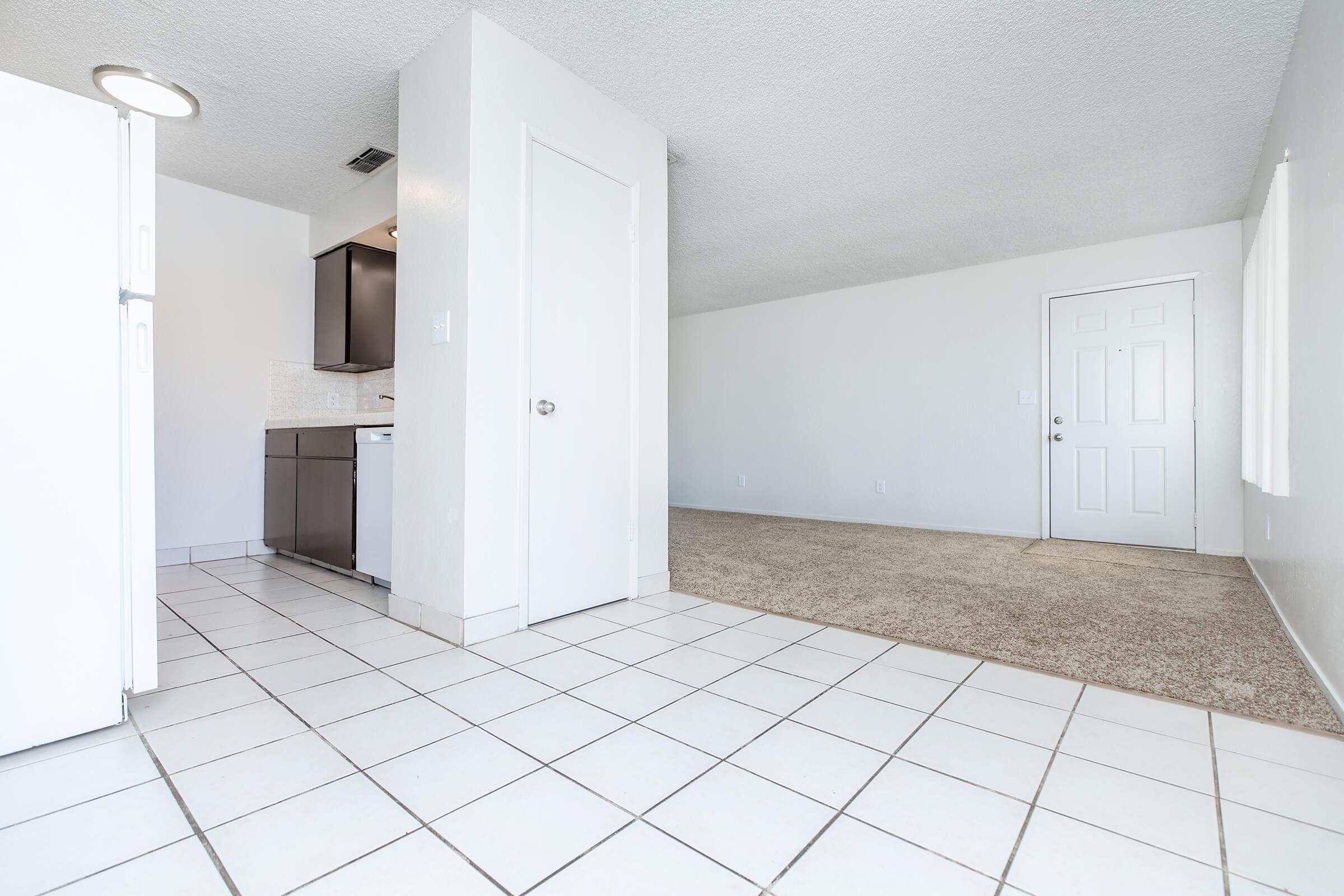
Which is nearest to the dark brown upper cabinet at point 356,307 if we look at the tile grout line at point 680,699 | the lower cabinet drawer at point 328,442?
the lower cabinet drawer at point 328,442

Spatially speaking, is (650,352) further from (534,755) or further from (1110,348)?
(1110,348)

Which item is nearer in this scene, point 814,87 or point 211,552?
point 814,87

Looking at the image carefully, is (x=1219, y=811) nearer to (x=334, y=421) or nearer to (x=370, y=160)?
(x=334, y=421)

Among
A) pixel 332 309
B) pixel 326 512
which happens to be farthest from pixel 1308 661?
pixel 332 309

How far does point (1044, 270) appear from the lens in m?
5.05

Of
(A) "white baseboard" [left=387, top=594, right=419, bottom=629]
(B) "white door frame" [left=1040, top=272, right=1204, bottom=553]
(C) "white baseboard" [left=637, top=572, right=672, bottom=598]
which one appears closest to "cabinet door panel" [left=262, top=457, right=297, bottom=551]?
(A) "white baseboard" [left=387, top=594, right=419, bottom=629]

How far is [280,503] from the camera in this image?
393 centimetres

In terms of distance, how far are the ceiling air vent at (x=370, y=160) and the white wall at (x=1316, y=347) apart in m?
3.97

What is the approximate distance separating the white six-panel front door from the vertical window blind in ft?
3.27

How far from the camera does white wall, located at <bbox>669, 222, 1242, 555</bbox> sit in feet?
14.5

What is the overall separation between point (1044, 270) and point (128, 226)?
574 centimetres

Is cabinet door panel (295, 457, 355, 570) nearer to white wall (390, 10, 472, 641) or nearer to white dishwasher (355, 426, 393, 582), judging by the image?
white dishwasher (355, 426, 393, 582)

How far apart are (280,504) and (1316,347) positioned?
16.7 ft

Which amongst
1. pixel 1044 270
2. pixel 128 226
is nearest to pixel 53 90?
pixel 128 226
